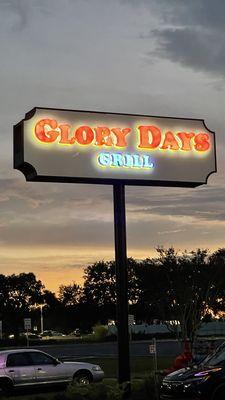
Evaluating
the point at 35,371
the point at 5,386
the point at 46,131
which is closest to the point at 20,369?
the point at 35,371

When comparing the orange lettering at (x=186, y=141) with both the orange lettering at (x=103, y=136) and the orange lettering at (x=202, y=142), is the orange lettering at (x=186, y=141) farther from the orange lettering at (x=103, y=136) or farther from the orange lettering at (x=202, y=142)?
the orange lettering at (x=103, y=136)

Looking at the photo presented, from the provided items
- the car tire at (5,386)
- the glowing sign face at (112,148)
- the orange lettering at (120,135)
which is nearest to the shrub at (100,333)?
the car tire at (5,386)

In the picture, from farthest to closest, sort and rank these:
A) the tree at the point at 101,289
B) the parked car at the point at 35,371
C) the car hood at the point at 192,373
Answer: the tree at the point at 101,289 → the parked car at the point at 35,371 → the car hood at the point at 192,373

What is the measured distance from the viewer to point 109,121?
16984 millimetres

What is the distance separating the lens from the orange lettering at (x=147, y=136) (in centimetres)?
1730

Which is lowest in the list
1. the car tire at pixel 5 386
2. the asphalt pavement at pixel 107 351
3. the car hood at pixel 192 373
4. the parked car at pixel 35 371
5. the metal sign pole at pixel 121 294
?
the asphalt pavement at pixel 107 351

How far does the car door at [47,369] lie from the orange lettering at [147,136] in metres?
7.22

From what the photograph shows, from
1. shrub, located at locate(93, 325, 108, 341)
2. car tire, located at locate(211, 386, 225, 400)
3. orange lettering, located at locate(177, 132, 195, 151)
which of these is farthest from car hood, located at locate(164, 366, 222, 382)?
shrub, located at locate(93, 325, 108, 341)

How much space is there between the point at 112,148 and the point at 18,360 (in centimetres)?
702

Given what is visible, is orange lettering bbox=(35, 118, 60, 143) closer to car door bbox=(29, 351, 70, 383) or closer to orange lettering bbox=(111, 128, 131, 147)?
orange lettering bbox=(111, 128, 131, 147)

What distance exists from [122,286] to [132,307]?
79.4m

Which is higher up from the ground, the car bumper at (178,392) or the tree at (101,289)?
the tree at (101,289)

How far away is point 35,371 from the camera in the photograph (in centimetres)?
1900

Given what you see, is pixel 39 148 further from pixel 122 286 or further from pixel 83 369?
pixel 83 369
